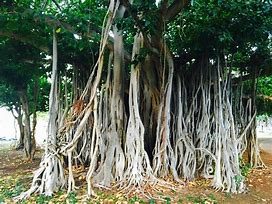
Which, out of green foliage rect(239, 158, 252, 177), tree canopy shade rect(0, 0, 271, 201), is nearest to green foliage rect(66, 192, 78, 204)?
tree canopy shade rect(0, 0, 271, 201)

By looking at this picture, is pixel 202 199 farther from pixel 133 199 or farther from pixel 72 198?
pixel 72 198

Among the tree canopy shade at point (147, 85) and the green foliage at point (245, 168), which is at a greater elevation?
the tree canopy shade at point (147, 85)

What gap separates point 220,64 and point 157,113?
1.14 metres

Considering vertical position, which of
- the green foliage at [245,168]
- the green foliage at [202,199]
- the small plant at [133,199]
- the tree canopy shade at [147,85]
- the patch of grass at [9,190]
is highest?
the tree canopy shade at [147,85]

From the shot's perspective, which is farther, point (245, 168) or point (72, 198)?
point (245, 168)

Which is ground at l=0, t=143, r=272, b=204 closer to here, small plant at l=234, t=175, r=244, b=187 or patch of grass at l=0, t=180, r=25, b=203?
patch of grass at l=0, t=180, r=25, b=203

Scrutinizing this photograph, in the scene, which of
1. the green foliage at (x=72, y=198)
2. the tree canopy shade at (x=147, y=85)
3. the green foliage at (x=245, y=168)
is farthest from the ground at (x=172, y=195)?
the green foliage at (x=245, y=168)

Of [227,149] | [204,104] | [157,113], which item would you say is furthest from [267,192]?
[157,113]

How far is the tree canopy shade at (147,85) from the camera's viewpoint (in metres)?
3.71

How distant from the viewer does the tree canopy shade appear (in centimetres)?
371

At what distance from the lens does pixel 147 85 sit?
460 cm

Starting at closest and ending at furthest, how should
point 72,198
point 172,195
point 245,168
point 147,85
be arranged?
point 72,198 → point 172,195 → point 147,85 → point 245,168

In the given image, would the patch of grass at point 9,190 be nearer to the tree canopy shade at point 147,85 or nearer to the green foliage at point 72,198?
the tree canopy shade at point 147,85

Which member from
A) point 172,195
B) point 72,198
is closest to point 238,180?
point 172,195
